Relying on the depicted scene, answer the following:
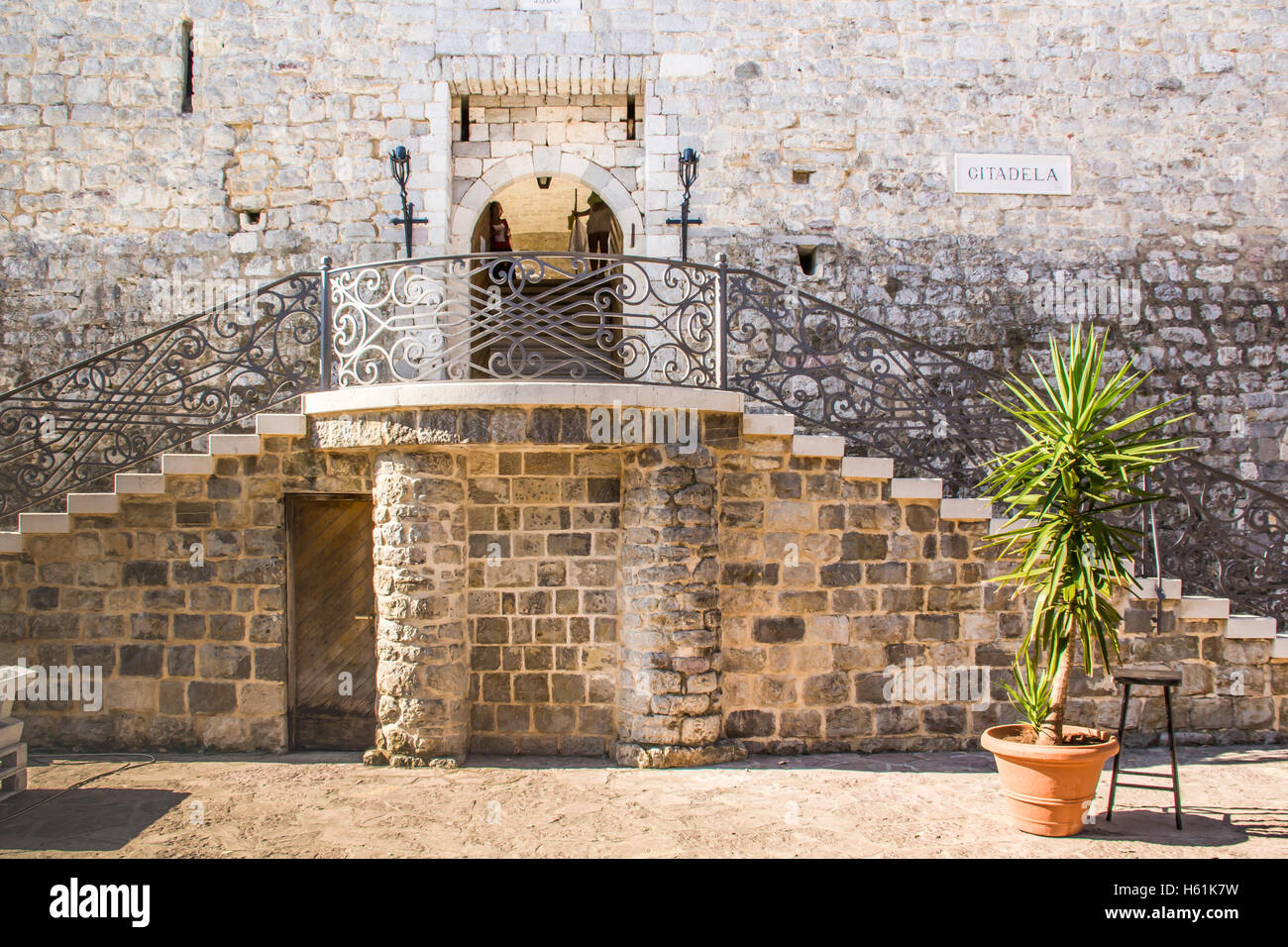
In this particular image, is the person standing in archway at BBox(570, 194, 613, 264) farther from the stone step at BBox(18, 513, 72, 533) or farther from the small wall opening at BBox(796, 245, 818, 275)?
the stone step at BBox(18, 513, 72, 533)

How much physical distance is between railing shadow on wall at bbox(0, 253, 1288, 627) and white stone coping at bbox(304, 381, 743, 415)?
0.16 m

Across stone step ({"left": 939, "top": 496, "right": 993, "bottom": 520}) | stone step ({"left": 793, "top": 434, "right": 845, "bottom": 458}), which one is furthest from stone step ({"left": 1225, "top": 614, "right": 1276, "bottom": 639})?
stone step ({"left": 793, "top": 434, "right": 845, "bottom": 458})

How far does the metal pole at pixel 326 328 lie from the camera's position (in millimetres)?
6578

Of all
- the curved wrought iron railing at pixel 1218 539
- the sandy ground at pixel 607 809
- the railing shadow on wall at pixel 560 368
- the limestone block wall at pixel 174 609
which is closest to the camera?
the sandy ground at pixel 607 809

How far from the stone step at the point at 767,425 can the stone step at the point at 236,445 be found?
348cm

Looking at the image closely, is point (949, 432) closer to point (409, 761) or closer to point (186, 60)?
point (409, 761)

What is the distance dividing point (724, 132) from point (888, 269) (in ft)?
6.74

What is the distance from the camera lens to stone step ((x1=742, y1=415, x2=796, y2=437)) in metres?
6.52

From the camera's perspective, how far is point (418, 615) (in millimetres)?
6238

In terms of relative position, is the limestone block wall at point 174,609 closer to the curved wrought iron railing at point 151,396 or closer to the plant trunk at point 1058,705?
the curved wrought iron railing at point 151,396

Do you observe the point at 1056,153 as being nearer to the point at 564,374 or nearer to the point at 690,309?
the point at 690,309

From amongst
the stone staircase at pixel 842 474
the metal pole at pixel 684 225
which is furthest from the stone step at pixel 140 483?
the metal pole at pixel 684 225

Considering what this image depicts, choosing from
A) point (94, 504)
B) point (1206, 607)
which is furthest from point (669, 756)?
point (94, 504)

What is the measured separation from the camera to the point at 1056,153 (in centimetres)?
916
